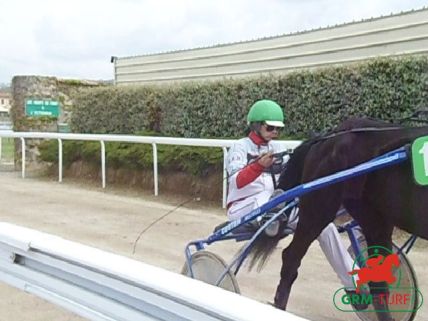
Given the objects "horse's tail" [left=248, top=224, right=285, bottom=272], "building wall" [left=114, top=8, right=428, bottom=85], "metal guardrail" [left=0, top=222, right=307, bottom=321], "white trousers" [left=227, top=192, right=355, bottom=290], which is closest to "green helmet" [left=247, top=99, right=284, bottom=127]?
"white trousers" [left=227, top=192, right=355, bottom=290]

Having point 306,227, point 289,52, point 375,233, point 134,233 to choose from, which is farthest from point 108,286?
point 289,52

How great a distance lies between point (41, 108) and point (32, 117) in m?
0.33

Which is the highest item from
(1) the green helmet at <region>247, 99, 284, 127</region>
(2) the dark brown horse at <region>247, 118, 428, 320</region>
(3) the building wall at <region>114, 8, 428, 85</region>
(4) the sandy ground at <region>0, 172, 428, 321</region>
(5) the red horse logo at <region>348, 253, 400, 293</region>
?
(3) the building wall at <region>114, 8, 428, 85</region>

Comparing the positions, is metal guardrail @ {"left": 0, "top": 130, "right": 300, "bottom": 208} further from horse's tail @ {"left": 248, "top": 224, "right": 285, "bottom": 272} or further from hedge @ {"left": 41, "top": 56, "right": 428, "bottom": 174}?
horse's tail @ {"left": 248, "top": 224, "right": 285, "bottom": 272}

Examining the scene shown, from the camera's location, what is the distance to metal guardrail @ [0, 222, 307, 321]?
2061 mm

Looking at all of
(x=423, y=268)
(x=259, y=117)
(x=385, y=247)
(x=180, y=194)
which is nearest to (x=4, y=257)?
(x=259, y=117)

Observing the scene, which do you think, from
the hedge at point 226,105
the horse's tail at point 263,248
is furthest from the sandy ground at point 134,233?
Result: the hedge at point 226,105

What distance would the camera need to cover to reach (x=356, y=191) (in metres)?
3.66

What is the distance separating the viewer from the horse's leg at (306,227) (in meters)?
3.78

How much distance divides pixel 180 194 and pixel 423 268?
5.10 meters

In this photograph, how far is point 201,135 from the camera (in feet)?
37.4

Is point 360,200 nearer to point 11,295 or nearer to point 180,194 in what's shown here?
point 11,295

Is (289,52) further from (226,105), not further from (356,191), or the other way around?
(356,191)

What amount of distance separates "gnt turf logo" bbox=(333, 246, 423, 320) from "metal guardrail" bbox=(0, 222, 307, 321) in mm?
1958
